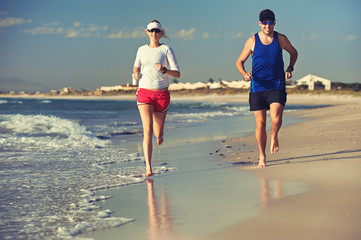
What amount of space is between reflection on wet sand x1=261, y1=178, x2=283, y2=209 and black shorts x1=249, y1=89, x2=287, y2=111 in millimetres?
1163

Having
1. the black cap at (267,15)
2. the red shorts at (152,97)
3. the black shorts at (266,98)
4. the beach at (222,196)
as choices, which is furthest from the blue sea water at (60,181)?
the black cap at (267,15)

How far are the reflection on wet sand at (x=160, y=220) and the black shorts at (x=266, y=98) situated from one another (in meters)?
1.93

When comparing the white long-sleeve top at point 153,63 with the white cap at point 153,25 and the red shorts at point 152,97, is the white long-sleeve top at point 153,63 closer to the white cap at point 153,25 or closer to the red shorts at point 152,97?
the red shorts at point 152,97

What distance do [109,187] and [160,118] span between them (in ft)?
4.22

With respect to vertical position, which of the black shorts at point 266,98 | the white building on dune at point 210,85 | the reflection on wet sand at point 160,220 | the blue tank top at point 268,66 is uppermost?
the white building on dune at point 210,85

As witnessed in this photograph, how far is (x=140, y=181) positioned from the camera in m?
5.34

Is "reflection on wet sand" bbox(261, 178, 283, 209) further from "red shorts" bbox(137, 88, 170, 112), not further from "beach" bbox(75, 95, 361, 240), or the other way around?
"red shorts" bbox(137, 88, 170, 112)

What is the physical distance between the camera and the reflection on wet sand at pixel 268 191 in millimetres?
3885

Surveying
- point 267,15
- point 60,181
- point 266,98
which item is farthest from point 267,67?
point 60,181

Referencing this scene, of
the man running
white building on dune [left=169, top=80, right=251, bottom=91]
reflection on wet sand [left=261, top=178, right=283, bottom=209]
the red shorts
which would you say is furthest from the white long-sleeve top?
white building on dune [left=169, top=80, right=251, bottom=91]

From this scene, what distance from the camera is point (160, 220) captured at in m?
3.55

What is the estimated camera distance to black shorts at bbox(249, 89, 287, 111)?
18.4 feet

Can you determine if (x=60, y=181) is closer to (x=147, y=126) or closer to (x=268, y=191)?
(x=147, y=126)

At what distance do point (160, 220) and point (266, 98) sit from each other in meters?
2.70
